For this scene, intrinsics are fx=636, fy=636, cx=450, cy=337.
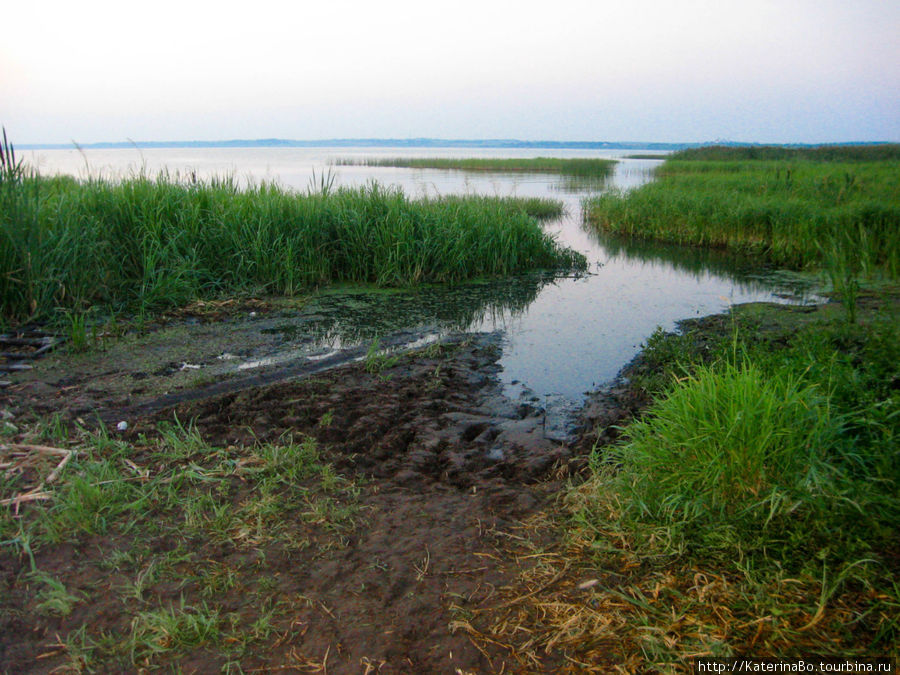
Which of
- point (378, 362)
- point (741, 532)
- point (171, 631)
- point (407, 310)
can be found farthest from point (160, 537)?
point (407, 310)

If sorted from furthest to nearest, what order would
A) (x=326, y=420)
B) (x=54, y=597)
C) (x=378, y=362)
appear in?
(x=378, y=362) → (x=326, y=420) → (x=54, y=597)

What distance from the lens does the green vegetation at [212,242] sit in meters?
6.09

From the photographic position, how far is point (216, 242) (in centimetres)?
803

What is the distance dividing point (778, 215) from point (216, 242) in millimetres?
10072

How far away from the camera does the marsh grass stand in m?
10.1

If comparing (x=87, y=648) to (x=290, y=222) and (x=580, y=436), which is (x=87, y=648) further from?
(x=290, y=222)

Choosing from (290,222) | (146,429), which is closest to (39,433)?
(146,429)

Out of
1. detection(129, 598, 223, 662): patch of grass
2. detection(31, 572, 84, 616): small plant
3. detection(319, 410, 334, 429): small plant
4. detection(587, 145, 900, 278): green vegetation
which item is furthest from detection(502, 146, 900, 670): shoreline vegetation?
detection(587, 145, 900, 278): green vegetation

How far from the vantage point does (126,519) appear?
2.90m

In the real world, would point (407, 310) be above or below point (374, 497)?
above

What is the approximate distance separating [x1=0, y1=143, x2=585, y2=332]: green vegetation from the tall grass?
17 mm

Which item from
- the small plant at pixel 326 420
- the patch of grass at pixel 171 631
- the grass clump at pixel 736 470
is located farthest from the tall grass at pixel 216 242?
the grass clump at pixel 736 470

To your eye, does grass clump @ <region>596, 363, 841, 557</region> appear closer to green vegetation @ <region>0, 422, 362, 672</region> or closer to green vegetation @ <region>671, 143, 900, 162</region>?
green vegetation @ <region>0, 422, 362, 672</region>

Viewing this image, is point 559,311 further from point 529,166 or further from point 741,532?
point 529,166
